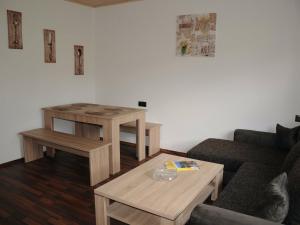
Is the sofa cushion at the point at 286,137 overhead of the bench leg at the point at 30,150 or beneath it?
Result: overhead

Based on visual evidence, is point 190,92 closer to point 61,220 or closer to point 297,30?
point 297,30

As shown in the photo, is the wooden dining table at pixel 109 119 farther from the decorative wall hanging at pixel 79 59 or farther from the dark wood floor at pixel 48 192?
the decorative wall hanging at pixel 79 59

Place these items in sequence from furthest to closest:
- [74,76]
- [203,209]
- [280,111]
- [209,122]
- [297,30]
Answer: [74,76]
[209,122]
[280,111]
[297,30]
[203,209]

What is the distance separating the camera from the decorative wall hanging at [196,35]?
3.54 metres

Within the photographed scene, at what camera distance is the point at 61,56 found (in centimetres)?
418

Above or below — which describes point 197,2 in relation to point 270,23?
above

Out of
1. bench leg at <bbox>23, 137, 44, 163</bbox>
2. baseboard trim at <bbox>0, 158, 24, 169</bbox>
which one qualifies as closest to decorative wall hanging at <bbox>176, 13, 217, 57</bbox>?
bench leg at <bbox>23, 137, 44, 163</bbox>

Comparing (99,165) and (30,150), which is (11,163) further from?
(99,165)

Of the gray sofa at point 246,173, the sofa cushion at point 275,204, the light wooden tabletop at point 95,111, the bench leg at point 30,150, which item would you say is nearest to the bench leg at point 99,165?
the light wooden tabletop at point 95,111

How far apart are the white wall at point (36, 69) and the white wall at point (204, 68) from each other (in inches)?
19.6

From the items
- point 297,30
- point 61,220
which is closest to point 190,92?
point 297,30

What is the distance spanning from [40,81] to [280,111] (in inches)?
134

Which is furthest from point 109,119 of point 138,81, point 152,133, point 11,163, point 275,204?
point 275,204

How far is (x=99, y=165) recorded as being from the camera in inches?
123
